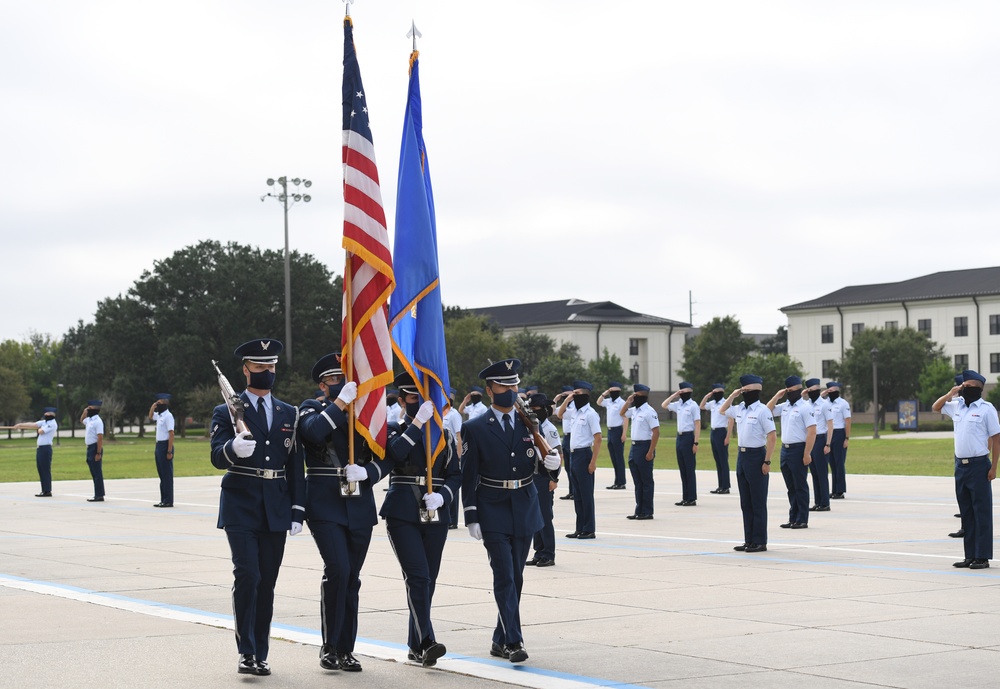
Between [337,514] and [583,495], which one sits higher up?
[337,514]

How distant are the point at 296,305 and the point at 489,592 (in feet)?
239

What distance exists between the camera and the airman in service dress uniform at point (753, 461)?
1491cm

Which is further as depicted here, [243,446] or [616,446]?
[616,446]

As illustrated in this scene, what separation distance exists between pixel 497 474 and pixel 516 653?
1249mm

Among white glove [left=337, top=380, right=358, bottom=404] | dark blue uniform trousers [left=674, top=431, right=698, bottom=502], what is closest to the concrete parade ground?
white glove [left=337, top=380, right=358, bottom=404]

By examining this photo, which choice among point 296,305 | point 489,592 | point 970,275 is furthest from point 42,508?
point 970,275

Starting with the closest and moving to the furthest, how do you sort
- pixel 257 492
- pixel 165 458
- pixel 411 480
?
pixel 257 492 → pixel 411 480 → pixel 165 458

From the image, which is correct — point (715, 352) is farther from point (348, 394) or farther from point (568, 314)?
point (348, 394)

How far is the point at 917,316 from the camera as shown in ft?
322

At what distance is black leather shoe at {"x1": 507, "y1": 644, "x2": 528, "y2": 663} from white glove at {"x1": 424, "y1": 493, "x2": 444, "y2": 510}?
100 centimetres

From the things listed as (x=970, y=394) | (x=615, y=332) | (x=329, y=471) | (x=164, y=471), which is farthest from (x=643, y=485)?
(x=615, y=332)

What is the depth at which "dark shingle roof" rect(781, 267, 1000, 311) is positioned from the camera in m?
96.4

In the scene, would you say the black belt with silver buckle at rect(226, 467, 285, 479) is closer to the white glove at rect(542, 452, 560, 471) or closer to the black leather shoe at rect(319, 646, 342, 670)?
the black leather shoe at rect(319, 646, 342, 670)

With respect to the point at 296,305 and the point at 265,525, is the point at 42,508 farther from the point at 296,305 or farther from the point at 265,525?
the point at 296,305
